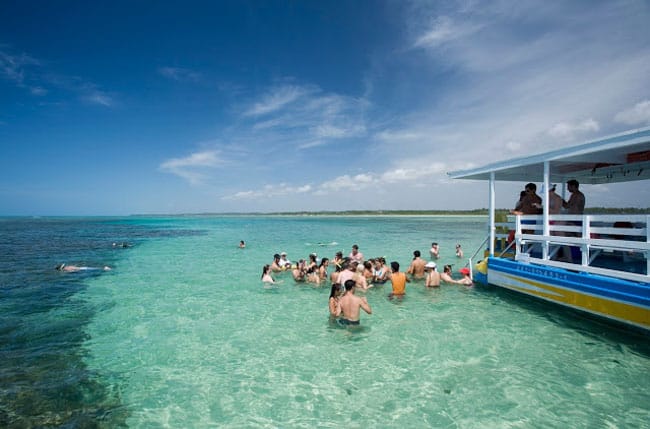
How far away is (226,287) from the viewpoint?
12.2 meters

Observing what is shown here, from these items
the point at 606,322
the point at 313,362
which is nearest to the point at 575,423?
the point at 313,362

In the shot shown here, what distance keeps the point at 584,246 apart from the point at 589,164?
3439mm

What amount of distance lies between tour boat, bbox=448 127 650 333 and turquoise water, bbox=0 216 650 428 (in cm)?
74

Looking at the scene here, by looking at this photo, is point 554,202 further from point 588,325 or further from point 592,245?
point 588,325

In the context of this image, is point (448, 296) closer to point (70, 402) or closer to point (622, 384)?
point (622, 384)

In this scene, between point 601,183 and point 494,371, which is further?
point 601,183

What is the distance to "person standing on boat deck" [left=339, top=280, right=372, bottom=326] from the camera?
23.9 ft

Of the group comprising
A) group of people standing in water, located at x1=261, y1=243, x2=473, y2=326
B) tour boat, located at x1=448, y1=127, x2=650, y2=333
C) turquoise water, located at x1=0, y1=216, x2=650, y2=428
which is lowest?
turquoise water, located at x1=0, y1=216, x2=650, y2=428

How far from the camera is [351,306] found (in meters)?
7.37

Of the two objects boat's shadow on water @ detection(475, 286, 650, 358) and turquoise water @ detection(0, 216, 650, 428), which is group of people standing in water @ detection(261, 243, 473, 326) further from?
boat's shadow on water @ detection(475, 286, 650, 358)

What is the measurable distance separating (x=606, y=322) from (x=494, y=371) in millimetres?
3987

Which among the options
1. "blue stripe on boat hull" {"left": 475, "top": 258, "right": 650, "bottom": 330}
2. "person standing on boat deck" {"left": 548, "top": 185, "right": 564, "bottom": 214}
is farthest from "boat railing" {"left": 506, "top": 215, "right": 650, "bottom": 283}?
"person standing on boat deck" {"left": 548, "top": 185, "right": 564, "bottom": 214}

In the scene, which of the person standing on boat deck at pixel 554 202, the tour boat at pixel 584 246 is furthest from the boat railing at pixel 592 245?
the person standing on boat deck at pixel 554 202

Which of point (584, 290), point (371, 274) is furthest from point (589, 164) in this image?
point (371, 274)
